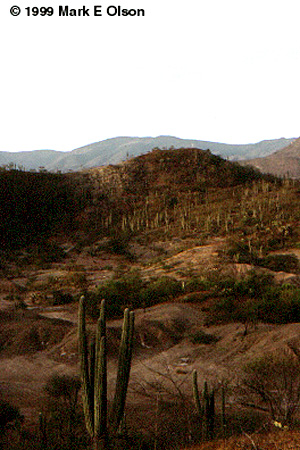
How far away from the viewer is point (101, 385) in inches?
187

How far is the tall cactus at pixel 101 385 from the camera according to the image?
4.73 metres

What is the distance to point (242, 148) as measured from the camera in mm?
198125

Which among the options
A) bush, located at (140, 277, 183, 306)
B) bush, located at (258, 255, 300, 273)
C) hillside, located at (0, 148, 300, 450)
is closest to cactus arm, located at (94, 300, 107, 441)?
hillside, located at (0, 148, 300, 450)

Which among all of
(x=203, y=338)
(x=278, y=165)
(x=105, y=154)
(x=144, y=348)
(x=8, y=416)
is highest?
(x=105, y=154)

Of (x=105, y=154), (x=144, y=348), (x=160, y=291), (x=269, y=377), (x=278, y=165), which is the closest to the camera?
(x=269, y=377)

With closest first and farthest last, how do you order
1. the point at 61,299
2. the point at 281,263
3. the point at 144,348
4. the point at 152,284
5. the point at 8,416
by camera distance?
the point at 8,416
the point at 144,348
the point at 61,299
the point at 152,284
the point at 281,263

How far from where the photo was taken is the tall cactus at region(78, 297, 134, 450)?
186 inches

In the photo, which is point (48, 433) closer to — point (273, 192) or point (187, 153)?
point (273, 192)

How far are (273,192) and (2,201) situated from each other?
21106 mm

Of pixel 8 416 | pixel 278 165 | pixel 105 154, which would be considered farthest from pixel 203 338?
pixel 105 154

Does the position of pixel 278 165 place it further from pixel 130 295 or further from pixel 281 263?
pixel 130 295

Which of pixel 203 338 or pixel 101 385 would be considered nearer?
pixel 101 385

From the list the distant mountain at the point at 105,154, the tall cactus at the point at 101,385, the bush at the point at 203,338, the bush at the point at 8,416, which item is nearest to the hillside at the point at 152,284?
the bush at the point at 203,338

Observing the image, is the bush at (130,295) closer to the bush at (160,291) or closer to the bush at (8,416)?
the bush at (160,291)
